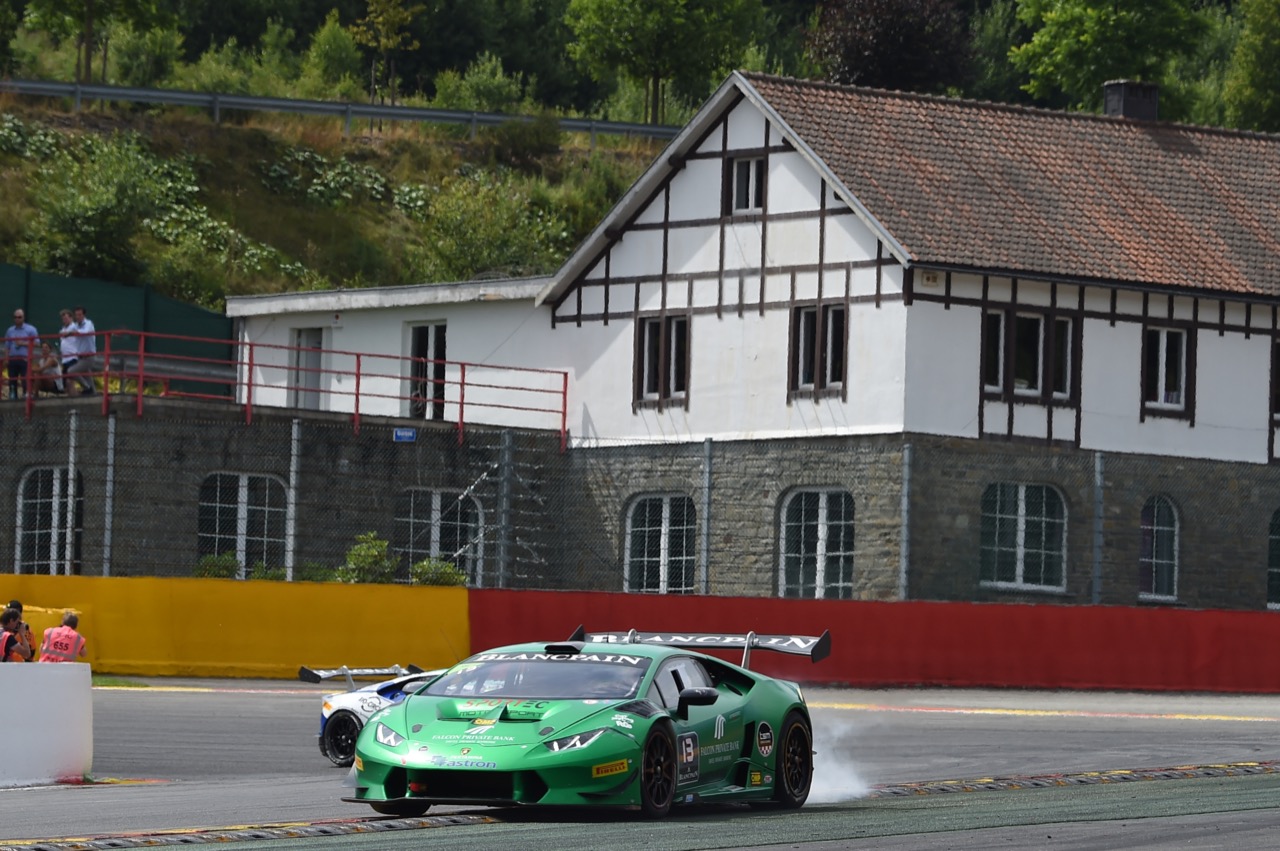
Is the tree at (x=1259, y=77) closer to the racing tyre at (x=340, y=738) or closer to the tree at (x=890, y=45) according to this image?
the tree at (x=890, y=45)

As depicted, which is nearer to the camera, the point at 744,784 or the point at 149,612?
the point at 744,784

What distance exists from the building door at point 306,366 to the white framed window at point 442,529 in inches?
255

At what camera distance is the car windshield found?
15.7 m

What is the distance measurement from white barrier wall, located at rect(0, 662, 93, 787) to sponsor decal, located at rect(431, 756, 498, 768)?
503cm

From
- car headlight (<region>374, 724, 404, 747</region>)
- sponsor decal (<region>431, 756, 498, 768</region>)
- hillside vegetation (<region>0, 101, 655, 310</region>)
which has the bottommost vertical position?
sponsor decal (<region>431, 756, 498, 768</region>)

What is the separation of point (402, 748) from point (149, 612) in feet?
51.6

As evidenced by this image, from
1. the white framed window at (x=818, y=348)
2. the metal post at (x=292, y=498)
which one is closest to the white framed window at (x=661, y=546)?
the white framed window at (x=818, y=348)

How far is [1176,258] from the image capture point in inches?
1545

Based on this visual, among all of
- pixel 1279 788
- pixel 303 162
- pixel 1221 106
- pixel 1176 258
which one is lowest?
pixel 1279 788

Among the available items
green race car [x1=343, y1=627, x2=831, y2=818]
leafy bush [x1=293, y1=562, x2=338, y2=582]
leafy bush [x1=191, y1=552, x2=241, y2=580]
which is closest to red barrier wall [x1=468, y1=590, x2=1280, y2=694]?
leafy bush [x1=293, y1=562, x2=338, y2=582]

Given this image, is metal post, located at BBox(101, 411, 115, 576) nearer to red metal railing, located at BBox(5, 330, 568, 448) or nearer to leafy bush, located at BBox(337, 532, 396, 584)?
red metal railing, located at BBox(5, 330, 568, 448)

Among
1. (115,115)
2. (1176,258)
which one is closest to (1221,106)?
(115,115)

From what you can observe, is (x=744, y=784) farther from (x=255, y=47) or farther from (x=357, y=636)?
(x=255, y=47)

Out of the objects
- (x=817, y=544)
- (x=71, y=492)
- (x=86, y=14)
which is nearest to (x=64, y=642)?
(x=71, y=492)
